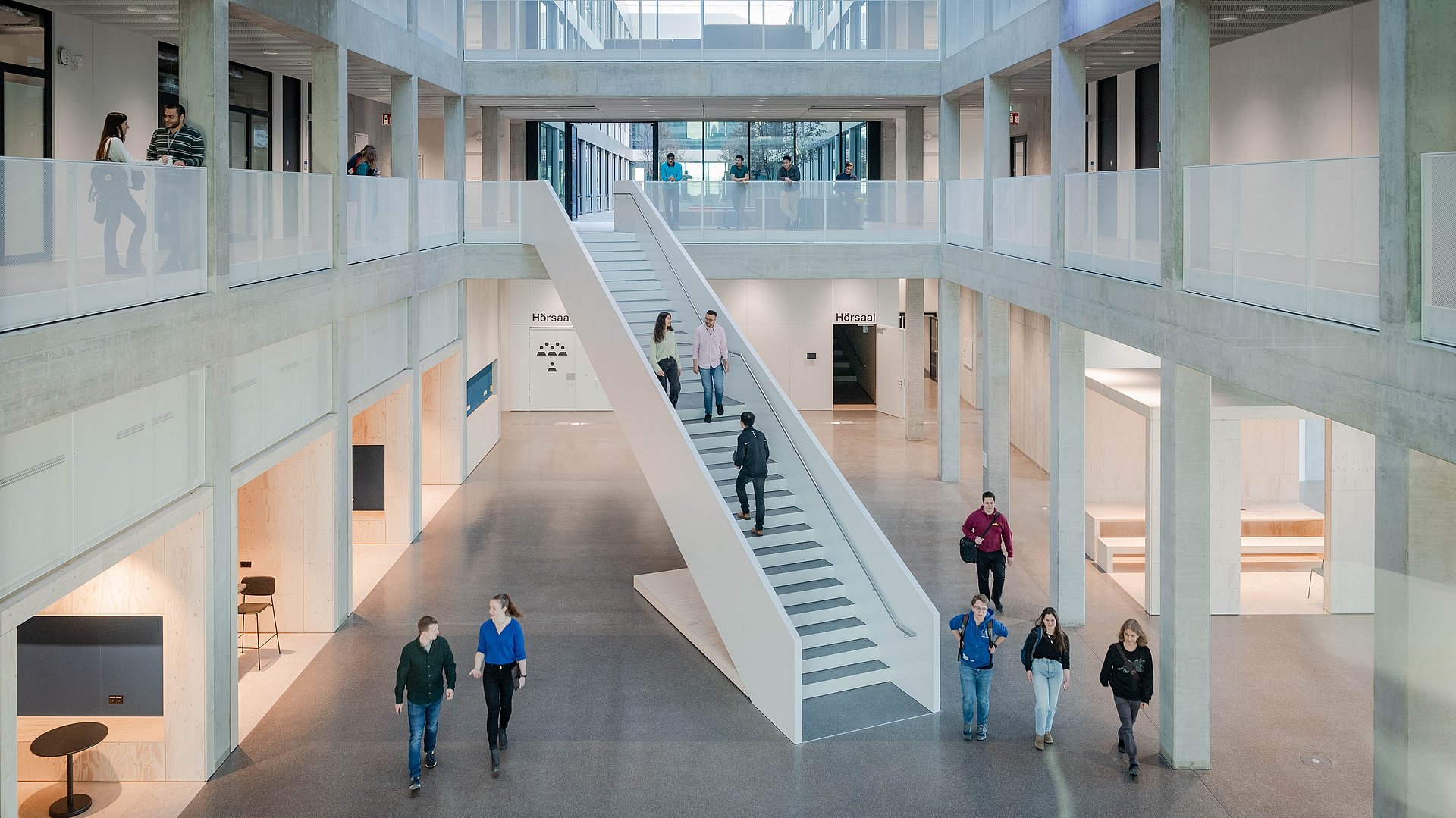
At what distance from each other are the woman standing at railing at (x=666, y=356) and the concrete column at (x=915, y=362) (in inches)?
503

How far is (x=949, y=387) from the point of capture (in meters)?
24.6

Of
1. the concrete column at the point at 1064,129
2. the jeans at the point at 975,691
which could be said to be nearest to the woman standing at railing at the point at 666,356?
the concrete column at the point at 1064,129

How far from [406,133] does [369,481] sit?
218 inches

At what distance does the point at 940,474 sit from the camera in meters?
24.7

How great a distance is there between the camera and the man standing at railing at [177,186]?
1055 cm

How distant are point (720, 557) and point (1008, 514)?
28.3 ft

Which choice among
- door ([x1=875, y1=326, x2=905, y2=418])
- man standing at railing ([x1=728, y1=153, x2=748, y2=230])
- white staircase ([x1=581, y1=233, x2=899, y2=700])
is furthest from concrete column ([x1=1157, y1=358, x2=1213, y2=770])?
door ([x1=875, y1=326, x2=905, y2=418])

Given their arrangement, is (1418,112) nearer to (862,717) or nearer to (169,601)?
(862,717)

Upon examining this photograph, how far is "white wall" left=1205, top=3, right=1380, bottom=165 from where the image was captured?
581 inches

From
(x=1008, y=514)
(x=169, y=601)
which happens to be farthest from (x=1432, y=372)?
(x=1008, y=514)

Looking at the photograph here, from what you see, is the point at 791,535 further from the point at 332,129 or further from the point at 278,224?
the point at 332,129

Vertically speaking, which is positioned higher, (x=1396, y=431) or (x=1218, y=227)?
(x=1218, y=227)

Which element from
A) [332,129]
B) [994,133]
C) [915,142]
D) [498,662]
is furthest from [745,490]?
[915,142]

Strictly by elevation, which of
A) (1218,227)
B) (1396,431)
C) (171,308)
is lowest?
(1396,431)
